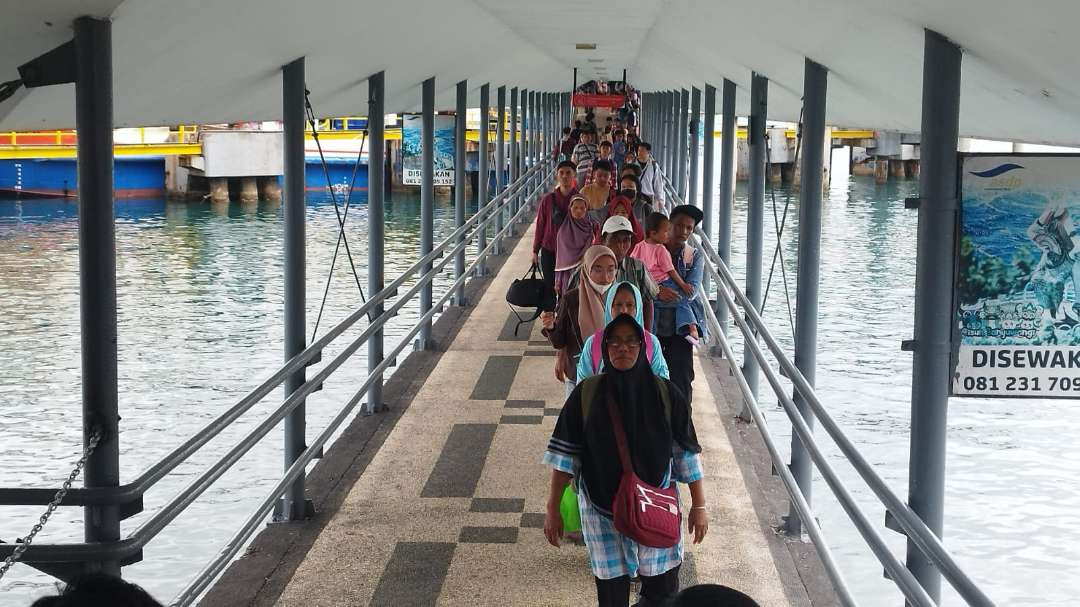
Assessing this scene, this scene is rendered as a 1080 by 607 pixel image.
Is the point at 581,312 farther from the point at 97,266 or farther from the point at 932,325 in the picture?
the point at 97,266

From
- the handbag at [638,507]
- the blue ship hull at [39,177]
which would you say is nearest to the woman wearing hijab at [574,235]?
the handbag at [638,507]

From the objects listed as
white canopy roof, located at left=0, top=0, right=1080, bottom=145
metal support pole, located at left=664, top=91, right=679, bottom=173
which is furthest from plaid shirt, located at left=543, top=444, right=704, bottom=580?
metal support pole, located at left=664, top=91, right=679, bottom=173

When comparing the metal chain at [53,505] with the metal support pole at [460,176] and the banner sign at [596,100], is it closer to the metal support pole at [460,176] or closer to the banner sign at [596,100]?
the metal support pole at [460,176]

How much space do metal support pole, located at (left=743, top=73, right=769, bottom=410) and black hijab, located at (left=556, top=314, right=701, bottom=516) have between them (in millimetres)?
4662

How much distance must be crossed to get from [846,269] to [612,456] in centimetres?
2181

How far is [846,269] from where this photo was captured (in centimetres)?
2547

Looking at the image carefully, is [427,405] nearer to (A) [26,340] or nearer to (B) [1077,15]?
(B) [1077,15]

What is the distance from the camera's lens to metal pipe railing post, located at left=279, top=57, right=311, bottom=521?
664 centimetres

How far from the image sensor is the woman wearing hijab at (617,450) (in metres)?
4.41

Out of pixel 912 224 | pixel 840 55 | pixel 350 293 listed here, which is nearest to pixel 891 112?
pixel 840 55

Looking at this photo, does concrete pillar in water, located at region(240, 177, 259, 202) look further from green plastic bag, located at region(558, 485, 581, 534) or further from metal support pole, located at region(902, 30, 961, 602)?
metal support pole, located at region(902, 30, 961, 602)

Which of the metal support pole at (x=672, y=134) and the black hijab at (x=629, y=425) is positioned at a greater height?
the metal support pole at (x=672, y=134)

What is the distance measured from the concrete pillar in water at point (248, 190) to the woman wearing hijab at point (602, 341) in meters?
42.6

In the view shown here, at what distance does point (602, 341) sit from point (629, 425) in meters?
0.31
